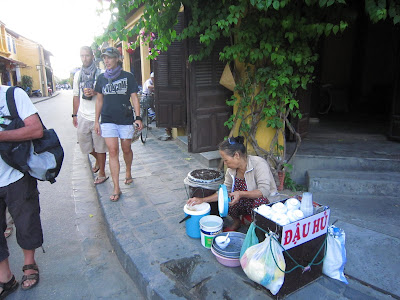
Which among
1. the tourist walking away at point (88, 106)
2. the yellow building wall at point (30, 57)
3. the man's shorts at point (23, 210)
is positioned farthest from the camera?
the yellow building wall at point (30, 57)

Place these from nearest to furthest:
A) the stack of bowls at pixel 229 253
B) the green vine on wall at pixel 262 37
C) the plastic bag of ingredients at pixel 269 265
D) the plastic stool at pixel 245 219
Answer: the plastic bag of ingredients at pixel 269 265 → the stack of bowls at pixel 229 253 → the plastic stool at pixel 245 219 → the green vine on wall at pixel 262 37

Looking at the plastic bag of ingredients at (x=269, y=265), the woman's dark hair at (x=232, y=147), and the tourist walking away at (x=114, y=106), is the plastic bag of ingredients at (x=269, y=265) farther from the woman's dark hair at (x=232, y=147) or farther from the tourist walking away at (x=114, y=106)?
the tourist walking away at (x=114, y=106)

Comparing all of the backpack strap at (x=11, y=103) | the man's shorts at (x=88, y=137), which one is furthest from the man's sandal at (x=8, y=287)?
the man's shorts at (x=88, y=137)

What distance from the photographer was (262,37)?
13.4 feet

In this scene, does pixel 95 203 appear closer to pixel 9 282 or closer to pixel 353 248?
pixel 9 282

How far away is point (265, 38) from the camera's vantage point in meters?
4.02

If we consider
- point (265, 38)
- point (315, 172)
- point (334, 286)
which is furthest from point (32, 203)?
point (315, 172)

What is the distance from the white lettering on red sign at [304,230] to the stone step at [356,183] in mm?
1915

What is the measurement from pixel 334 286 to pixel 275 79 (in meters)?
2.59

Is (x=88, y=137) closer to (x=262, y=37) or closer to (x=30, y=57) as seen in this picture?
(x=262, y=37)

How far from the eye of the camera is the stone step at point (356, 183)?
4086 mm

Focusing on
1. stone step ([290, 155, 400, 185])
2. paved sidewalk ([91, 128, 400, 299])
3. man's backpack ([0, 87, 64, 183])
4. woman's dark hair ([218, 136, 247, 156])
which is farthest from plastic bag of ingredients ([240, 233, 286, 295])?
stone step ([290, 155, 400, 185])

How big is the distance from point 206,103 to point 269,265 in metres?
3.88

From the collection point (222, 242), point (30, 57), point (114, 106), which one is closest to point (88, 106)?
point (114, 106)
